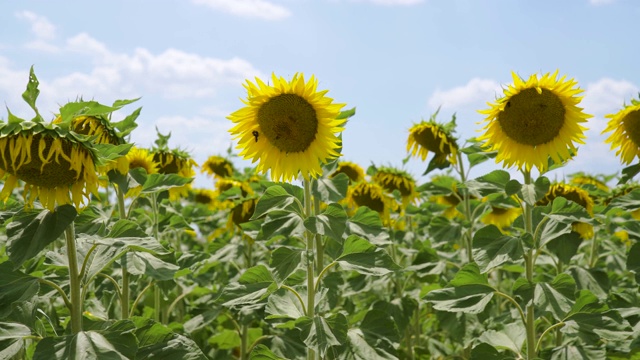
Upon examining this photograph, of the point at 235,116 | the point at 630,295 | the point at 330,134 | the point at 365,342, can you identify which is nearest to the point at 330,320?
the point at 365,342

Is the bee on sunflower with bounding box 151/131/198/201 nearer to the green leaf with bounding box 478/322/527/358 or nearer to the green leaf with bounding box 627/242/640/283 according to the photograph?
the green leaf with bounding box 478/322/527/358

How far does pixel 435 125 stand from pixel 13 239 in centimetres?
328

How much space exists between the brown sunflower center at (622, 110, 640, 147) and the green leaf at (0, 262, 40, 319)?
3.23 metres

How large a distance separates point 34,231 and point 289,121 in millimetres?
1301

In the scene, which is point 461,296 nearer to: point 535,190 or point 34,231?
point 535,190

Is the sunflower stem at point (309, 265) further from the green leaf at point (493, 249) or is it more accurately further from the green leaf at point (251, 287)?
the green leaf at point (493, 249)

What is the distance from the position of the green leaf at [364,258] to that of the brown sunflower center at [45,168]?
124 cm

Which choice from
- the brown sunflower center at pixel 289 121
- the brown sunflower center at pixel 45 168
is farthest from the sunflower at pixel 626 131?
the brown sunflower center at pixel 45 168

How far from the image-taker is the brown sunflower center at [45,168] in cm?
224

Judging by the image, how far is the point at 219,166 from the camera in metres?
7.24

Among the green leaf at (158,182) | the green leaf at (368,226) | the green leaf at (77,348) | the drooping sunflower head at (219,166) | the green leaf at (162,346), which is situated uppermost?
the drooping sunflower head at (219,166)

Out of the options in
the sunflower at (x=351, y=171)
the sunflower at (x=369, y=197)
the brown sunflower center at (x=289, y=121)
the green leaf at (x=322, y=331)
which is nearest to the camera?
the green leaf at (x=322, y=331)

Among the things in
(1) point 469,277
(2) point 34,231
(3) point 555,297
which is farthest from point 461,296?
(2) point 34,231

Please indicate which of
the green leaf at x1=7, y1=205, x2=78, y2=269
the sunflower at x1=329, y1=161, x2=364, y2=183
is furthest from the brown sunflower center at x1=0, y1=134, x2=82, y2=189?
the sunflower at x1=329, y1=161, x2=364, y2=183
